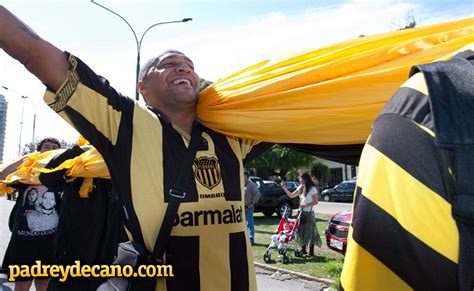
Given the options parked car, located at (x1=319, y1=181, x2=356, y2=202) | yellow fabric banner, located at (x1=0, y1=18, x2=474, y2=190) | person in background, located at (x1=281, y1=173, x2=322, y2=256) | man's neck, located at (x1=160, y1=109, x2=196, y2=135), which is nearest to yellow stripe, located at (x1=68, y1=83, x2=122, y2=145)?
man's neck, located at (x1=160, y1=109, x2=196, y2=135)

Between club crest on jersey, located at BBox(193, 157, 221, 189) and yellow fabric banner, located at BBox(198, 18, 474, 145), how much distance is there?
0.20 m

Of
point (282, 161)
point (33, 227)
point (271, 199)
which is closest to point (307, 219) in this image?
point (33, 227)

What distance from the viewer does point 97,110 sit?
1841 millimetres

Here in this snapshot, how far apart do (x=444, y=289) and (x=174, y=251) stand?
1.44 meters

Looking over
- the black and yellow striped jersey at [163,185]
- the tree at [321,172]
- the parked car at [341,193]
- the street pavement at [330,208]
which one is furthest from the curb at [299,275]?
the tree at [321,172]

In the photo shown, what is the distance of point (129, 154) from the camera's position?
1.91m

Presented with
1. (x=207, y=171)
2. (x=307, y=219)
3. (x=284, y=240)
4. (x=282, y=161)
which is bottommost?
(x=284, y=240)

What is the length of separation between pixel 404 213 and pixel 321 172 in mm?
39585

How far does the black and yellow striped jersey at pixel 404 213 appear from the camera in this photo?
0.60 metres

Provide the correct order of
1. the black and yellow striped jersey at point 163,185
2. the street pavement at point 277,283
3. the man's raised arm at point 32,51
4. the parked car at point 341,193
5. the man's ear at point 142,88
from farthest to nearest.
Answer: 1. the parked car at point 341,193
2. the street pavement at point 277,283
3. the man's ear at point 142,88
4. the black and yellow striped jersey at point 163,185
5. the man's raised arm at point 32,51

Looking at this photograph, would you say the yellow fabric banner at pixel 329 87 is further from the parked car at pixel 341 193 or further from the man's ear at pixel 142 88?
the parked car at pixel 341 193

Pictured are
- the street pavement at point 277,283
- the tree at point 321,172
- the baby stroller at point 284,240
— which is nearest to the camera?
the street pavement at point 277,283

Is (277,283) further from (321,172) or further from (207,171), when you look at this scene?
(321,172)

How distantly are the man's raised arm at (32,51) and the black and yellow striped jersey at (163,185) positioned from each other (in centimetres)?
6
